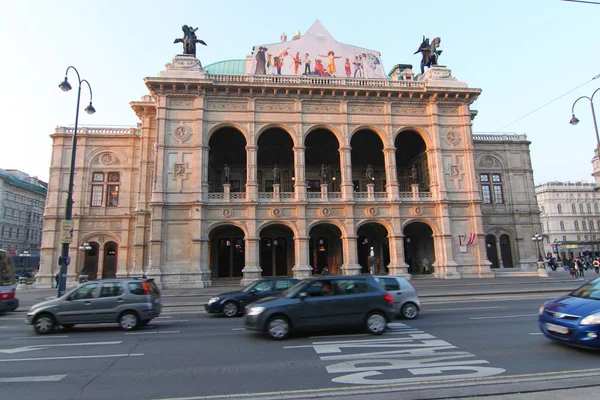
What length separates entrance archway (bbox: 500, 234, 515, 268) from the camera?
3466cm

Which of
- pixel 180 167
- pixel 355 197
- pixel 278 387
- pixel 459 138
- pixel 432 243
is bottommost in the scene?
pixel 278 387

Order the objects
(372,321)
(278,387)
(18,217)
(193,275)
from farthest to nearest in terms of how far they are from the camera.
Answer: (18,217), (193,275), (372,321), (278,387)

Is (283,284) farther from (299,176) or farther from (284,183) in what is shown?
(284,183)

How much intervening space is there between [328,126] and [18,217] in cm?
6651

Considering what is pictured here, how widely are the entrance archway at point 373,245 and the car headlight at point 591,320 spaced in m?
27.2

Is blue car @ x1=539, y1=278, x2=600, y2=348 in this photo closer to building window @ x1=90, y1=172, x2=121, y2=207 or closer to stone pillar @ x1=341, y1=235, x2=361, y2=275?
stone pillar @ x1=341, y1=235, x2=361, y2=275

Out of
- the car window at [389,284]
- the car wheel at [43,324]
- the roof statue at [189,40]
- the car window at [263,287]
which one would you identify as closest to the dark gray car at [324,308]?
the car window at [389,284]

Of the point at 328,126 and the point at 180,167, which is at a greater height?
the point at 328,126

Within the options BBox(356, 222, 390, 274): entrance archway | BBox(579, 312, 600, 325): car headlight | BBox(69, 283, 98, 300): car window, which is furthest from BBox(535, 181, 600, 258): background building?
BBox(69, 283, 98, 300): car window

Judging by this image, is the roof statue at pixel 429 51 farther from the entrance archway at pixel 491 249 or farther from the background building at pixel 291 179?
the entrance archway at pixel 491 249

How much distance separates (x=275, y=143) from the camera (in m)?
32.9

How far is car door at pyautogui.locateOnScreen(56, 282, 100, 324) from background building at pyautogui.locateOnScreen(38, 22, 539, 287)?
15354 mm

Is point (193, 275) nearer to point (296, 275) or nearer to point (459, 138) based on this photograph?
point (296, 275)

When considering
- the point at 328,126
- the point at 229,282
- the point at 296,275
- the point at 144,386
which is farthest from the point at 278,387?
the point at 328,126
